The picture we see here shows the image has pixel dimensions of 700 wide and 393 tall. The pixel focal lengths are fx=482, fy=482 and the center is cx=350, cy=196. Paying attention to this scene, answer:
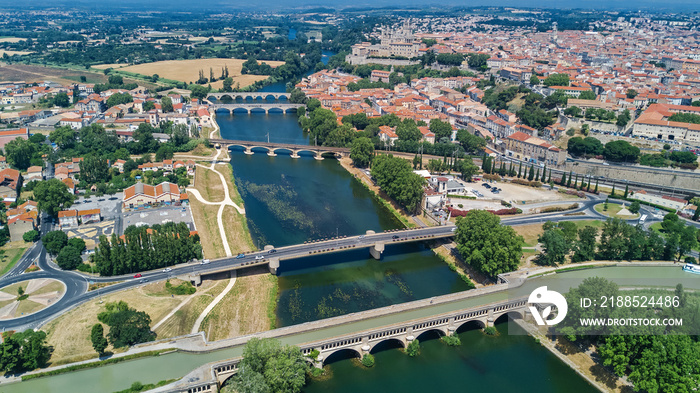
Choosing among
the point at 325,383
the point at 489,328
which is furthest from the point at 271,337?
the point at 489,328

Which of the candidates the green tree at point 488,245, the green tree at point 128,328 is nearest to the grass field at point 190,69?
the green tree at point 488,245

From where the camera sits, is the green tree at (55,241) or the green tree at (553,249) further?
the green tree at (55,241)

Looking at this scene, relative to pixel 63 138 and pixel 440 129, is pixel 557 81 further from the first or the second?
pixel 63 138

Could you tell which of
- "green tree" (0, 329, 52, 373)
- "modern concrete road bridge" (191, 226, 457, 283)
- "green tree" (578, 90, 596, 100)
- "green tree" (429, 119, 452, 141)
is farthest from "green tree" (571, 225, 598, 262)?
"green tree" (578, 90, 596, 100)

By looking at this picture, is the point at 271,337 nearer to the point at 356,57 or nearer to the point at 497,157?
the point at 497,157

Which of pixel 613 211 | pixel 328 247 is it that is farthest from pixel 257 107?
pixel 613 211

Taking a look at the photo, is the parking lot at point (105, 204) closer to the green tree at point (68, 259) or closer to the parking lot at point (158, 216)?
the parking lot at point (158, 216)

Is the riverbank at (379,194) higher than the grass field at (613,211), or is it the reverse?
the grass field at (613,211)
